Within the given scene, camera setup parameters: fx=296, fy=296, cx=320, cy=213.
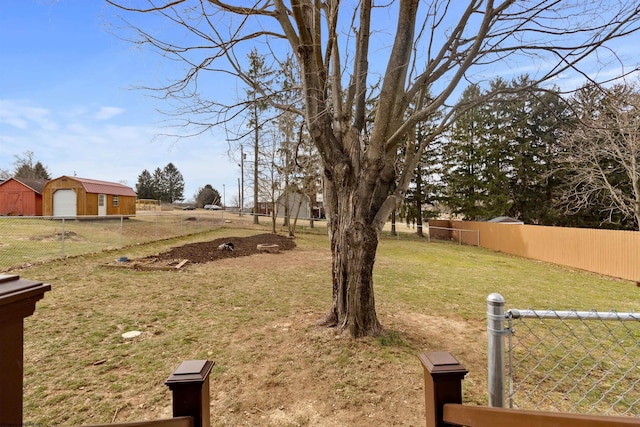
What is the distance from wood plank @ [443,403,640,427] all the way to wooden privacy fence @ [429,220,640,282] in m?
12.3

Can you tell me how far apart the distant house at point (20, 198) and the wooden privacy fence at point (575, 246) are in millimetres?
28873

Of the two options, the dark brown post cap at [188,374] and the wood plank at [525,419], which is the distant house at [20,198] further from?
the wood plank at [525,419]

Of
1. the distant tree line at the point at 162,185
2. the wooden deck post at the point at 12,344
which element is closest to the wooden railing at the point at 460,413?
the wooden deck post at the point at 12,344

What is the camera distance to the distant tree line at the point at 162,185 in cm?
4994

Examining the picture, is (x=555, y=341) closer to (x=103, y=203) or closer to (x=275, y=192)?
(x=275, y=192)

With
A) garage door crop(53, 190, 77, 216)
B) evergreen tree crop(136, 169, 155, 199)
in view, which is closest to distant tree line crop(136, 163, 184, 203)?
evergreen tree crop(136, 169, 155, 199)

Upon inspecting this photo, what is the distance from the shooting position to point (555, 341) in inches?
153

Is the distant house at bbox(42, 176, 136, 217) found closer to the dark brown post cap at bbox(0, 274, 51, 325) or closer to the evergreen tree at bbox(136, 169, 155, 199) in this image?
the dark brown post cap at bbox(0, 274, 51, 325)

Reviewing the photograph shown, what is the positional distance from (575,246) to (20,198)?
31.1 metres

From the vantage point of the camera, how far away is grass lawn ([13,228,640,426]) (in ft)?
7.93

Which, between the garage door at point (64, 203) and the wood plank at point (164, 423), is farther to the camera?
Result: the garage door at point (64, 203)

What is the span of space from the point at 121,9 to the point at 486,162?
910 inches

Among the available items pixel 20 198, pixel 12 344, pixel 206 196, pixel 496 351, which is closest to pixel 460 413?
pixel 496 351

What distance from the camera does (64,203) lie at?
19.2 metres
